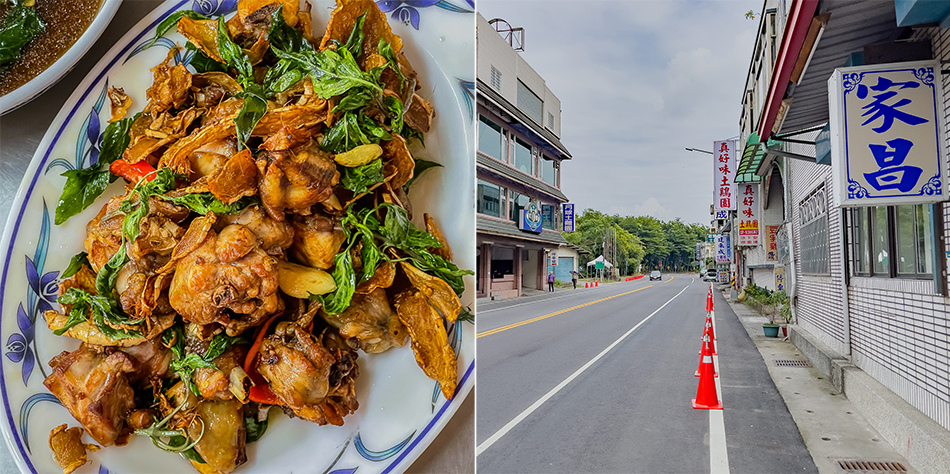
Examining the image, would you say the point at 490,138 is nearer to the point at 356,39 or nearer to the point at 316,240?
the point at 356,39

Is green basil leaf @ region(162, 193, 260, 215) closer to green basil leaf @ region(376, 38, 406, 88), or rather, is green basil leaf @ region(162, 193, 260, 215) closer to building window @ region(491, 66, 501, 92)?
green basil leaf @ region(376, 38, 406, 88)

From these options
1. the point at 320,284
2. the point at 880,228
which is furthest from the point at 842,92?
the point at 320,284

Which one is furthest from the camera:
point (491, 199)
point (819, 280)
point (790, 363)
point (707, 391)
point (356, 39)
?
point (819, 280)

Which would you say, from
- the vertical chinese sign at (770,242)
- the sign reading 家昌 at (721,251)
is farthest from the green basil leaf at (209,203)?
the sign reading 家昌 at (721,251)

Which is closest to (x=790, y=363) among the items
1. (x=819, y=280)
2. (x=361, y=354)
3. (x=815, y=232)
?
(x=819, y=280)

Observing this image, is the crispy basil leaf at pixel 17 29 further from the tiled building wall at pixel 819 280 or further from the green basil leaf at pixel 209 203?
the tiled building wall at pixel 819 280

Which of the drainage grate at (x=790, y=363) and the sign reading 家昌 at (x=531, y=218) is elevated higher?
the sign reading 家昌 at (x=531, y=218)

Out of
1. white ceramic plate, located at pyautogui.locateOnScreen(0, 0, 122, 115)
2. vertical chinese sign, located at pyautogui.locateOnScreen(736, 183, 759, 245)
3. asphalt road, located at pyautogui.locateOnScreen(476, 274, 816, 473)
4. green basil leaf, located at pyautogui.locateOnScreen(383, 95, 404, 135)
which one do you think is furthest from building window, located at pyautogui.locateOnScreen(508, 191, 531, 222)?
vertical chinese sign, located at pyautogui.locateOnScreen(736, 183, 759, 245)
